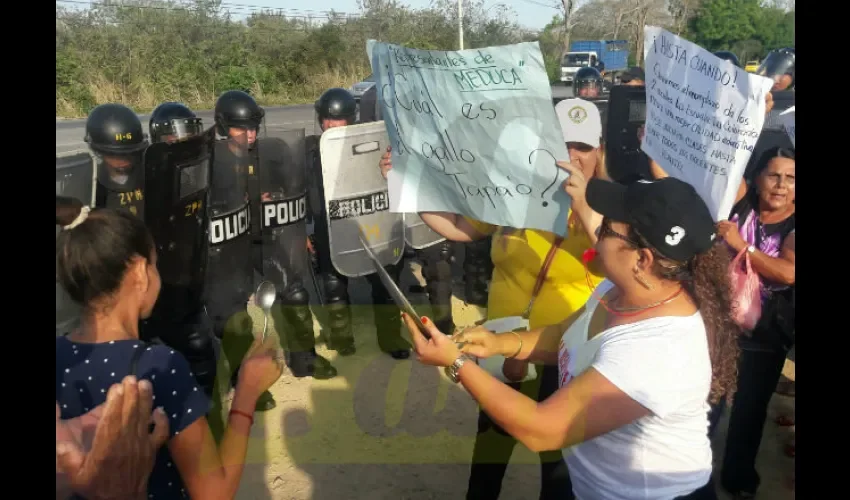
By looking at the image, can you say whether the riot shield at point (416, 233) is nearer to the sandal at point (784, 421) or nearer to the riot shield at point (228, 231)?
the riot shield at point (228, 231)

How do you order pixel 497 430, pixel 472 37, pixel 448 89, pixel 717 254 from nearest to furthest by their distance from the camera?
pixel 717 254 < pixel 448 89 < pixel 497 430 < pixel 472 37

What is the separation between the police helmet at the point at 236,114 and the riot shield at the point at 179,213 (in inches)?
43.8

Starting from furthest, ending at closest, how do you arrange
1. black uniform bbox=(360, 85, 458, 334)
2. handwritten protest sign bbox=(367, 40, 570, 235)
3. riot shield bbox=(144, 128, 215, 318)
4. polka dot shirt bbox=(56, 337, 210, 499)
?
1. black uniform bbox=(360, 85, 458, 334)
2. riot shield bbox=(144, 128, 215, 318)
3. handwritten protest sign bbox=(367, 40, 570, 235)
4. polka dot shirt bbox=(56, 337, 210, 499)

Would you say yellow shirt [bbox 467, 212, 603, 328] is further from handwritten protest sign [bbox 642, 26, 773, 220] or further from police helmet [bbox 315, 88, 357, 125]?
police helmet [bbox 315, 88, 357, 125]

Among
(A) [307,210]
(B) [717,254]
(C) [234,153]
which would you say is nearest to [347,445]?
(A) [307,210]

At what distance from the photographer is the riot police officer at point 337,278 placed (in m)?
4.45

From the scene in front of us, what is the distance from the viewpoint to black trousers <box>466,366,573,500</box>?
2.60m

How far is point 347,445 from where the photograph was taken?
3.79m

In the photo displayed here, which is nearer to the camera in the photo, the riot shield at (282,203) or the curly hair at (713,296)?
the curly hair at (713,296)

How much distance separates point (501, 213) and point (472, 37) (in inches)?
867

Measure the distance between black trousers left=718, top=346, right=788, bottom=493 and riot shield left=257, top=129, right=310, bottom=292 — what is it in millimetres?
2704

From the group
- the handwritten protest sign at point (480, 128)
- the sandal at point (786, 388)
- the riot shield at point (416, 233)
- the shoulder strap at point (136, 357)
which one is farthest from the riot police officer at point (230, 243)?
the sandal at point (786, 388)

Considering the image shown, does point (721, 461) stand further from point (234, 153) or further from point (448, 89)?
point (234, 153)

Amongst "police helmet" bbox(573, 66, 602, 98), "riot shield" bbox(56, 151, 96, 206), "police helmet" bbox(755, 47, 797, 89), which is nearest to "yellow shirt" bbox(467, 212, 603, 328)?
"riot shield" bbox(56, 151, 96, 206)
